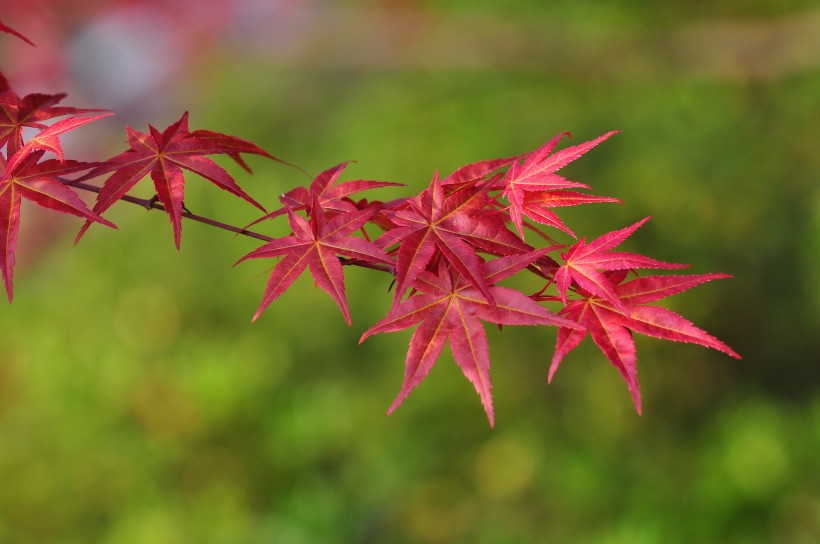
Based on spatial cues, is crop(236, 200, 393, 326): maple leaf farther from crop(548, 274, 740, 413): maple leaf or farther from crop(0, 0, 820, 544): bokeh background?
crop(0, 0, 820, 544): bokeh background

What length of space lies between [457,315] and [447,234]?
85 mm

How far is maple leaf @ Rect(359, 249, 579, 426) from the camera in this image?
89cm

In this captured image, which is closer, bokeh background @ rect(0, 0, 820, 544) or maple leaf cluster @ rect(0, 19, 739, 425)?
maple leaf cluster @ rect(0, 19, 739, 425)

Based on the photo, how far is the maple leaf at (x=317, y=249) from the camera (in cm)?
93

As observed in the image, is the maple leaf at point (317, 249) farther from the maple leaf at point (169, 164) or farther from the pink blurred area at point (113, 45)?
the pink blurred area at point (113, 45)

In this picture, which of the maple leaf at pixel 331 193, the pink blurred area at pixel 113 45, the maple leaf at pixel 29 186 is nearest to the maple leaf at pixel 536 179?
the maple leaf at pixel 331 193

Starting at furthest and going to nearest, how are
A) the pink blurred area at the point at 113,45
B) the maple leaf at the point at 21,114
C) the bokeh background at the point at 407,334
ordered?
the pink blurred area at the point at 113,45 < the bokeh background at the point at 407,334 < the maple leaf at the point at 21,114

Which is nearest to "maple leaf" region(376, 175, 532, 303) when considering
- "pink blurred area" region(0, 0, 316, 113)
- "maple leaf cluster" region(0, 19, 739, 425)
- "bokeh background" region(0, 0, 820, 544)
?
"maple leaf cluster" region(0, 19, 739, 425)

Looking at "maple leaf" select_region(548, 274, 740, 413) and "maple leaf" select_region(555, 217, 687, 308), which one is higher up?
"maple leaf" select_region(555, 217, 687, 308)

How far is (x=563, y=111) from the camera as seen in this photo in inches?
162

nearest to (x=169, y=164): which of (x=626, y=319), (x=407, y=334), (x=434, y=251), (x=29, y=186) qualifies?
(x=29, y=186)

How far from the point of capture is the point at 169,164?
100 centimetres

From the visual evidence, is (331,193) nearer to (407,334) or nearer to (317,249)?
(317,249)

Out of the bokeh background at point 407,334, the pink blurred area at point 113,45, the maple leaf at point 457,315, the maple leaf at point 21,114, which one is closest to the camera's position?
the maple leaf at point 457,315
